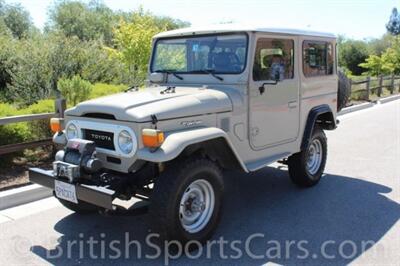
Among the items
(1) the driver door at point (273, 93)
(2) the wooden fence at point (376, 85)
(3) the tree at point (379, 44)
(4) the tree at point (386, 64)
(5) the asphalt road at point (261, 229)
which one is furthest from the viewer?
(3) the tree at point (379, 44)

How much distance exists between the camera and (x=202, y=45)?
16.6ft

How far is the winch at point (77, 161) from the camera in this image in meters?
3.88

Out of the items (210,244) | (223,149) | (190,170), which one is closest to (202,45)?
(223,149)

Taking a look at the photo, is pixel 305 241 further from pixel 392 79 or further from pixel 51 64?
pixel 392 79

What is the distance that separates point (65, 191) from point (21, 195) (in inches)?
68.5

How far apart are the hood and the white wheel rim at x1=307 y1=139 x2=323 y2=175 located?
6.90 ft

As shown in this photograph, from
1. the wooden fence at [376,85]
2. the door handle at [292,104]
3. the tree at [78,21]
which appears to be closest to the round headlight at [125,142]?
the door handle at [292,104]

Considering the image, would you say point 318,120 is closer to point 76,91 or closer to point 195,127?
point 195,127

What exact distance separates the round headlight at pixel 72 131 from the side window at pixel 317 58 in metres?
3.01

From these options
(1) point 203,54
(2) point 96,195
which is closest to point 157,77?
(1) point 203,54

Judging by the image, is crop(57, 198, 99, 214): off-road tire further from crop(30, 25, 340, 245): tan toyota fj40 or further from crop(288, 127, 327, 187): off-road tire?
crop(288, 127, 327, 187): off-road tire

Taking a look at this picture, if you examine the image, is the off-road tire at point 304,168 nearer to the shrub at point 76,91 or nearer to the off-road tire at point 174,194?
the off-road tire at point 174,194

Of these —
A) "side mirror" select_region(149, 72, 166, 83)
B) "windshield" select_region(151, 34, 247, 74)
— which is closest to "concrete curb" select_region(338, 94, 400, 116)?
"windshield" select_region(151, 34, 247, 74)

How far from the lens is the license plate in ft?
12.8
